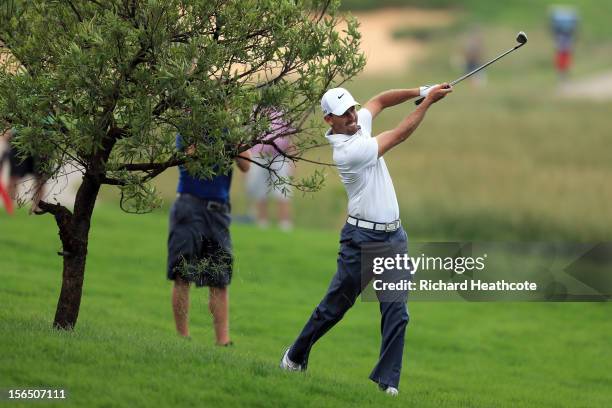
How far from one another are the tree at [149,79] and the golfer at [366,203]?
42 centimetres

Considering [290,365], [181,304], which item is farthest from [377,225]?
[181,304]

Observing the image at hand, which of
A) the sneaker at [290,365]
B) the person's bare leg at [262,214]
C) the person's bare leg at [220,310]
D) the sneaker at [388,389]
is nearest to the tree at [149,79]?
the sneaker at [290,365]

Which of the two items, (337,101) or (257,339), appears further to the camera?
(257,339)

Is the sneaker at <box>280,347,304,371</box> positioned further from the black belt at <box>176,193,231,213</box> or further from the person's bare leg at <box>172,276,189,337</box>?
the black belt at <box>176,193,231,213</box>

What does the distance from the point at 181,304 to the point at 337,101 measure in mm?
3433

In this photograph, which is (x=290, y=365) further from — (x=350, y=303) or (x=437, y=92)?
(x=437, y=92)

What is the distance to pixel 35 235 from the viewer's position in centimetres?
1912

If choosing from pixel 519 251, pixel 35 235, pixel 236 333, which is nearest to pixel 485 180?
pixel 519 251

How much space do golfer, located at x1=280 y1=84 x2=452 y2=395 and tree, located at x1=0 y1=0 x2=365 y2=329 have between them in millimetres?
419

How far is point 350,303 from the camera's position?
10305 millimetres

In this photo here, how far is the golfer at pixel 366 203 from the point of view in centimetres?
986

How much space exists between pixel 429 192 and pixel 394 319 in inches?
611

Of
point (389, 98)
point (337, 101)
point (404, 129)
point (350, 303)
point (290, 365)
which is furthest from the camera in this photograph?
point (389, 98)

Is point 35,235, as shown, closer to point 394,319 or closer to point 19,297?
point 19,297
